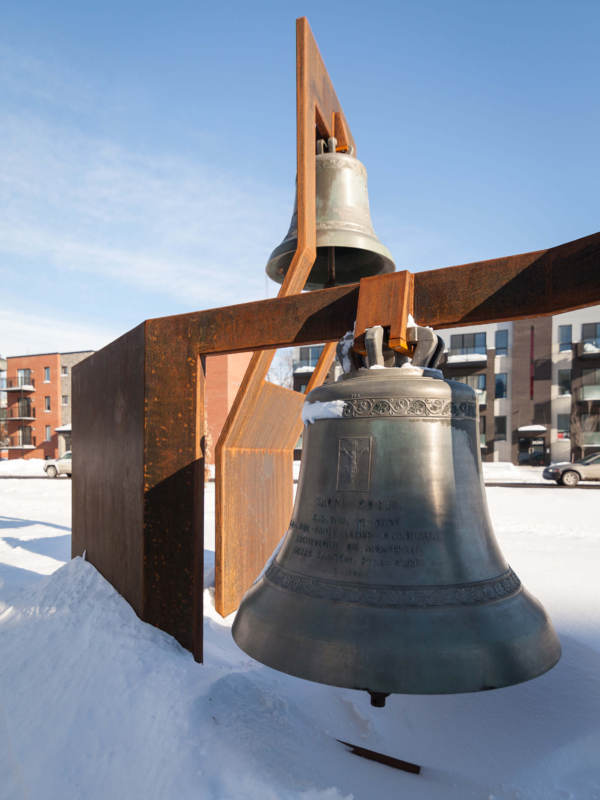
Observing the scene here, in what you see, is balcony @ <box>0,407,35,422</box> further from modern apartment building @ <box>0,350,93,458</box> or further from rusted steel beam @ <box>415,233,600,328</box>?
rusted steel beam @ <box>415,233,600,328</box>

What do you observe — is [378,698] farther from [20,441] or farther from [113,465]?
[20,441]

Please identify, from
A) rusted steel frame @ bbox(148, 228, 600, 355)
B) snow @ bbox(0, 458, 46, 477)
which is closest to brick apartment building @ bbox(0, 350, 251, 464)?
snow @ bbox(0, 458, 46, 477)

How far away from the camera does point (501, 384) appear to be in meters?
35.0

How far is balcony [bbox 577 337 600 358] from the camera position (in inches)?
1264

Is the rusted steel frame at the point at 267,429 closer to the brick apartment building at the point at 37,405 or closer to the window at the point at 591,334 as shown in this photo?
the window at the point at 591,334

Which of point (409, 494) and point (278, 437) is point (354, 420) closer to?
point (409, 494)

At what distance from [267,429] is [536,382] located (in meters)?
32.4

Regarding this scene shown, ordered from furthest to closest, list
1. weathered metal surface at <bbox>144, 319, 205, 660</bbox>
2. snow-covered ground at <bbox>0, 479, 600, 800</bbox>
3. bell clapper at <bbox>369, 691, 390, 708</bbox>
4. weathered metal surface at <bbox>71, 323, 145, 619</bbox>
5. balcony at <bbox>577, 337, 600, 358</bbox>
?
balcony at <bbox>577, 337, 600, 358</bbox> → weathered metal surface at <bbox>71, 323, 145, 619</bbox> → weathered metal surface at <bbox>144, 319, 205, 660</bbox> → snow-covered ground at <bbox>0, 479, 600, 800</bbox> → bell clapper at <bbox>369, 691, 390, 708</bbox>

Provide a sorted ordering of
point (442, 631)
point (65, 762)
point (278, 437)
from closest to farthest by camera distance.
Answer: point (442, 631) → point (65, 762) → point (278, 437)

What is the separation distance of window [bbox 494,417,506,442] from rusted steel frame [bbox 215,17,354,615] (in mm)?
30866

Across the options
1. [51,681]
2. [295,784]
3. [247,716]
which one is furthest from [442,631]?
[51,681]

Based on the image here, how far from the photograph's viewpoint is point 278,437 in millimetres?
5984

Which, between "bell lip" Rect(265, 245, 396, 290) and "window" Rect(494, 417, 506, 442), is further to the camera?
"window" Rect(494, 417, 506, 442)

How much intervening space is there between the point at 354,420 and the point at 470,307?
2.95 feet
